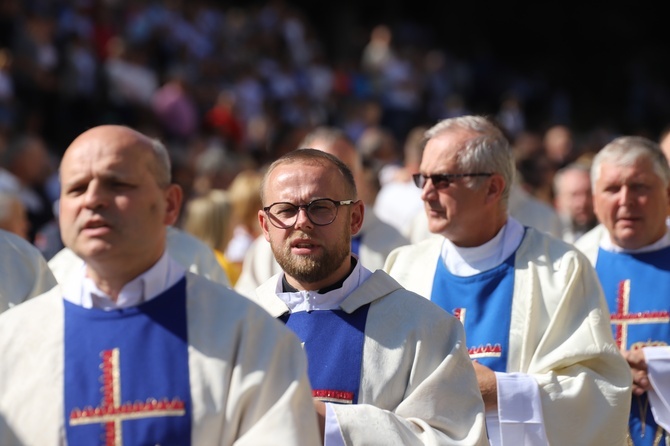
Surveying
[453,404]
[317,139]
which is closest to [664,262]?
[453,404]

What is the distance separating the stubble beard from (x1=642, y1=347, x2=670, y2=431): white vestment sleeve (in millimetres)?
1645

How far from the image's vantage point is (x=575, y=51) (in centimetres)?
2738

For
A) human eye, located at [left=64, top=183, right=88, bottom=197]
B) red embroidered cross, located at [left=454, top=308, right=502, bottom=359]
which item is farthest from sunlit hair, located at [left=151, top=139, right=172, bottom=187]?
red embroidered cross, located at [left=454, top=308, right=502, bottom=359]

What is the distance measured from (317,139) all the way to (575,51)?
20.9m

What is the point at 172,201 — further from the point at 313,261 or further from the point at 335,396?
the point at 335,396

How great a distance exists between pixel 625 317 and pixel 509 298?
2.53ft

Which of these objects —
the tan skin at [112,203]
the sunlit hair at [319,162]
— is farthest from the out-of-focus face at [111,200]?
the sunlit hair at [319,162]

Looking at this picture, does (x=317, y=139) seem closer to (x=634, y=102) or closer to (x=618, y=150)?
(x=618, y=150)

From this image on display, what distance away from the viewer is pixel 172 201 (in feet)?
11.1

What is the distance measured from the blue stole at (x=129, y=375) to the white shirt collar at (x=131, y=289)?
0.02 m

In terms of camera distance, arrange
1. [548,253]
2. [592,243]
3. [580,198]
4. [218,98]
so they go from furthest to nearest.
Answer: [218,98] → [580,198] → [592,243] → [548,253]

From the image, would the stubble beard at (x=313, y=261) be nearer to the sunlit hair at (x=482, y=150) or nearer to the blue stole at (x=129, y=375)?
the blue stole at (x=129, y=375)

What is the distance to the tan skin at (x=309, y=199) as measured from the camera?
13.3 feet

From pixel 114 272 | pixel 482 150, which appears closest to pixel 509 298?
pixel 482 150
